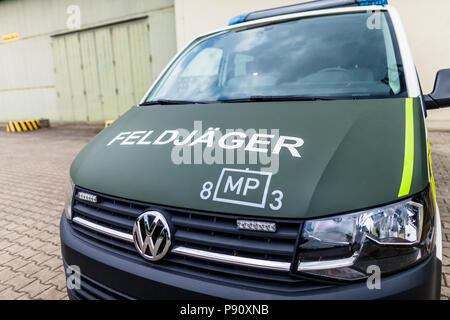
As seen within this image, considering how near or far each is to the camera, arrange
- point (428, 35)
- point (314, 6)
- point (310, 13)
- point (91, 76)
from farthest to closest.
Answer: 1. point (91, 76)
2. point (428, 35)
3. point (314, 6)
4. point (310, 13)

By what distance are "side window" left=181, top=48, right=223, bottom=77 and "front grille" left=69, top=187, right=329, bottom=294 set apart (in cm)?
139

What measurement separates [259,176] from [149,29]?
35.7 ft

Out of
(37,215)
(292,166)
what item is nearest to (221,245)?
(292,166)

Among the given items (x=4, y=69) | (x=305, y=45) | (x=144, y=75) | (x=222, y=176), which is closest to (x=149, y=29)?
(x=144, y=75)

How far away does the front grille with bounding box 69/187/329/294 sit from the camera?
123cm

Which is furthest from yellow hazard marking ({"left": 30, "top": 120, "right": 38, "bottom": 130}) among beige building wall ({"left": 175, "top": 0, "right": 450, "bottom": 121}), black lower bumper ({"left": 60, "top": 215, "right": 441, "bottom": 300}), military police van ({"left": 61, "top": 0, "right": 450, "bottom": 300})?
black lower bumper ({"left": 60, "top": 215, "right": 441, "bottom": 300})

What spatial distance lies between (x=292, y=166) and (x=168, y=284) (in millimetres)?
684

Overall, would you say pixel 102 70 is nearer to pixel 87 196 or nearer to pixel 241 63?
pixel 241 63

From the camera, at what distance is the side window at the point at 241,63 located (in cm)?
241

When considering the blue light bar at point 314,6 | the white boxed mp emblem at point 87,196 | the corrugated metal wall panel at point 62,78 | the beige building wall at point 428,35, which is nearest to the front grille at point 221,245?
the white boxed mp emblem at point 87,196

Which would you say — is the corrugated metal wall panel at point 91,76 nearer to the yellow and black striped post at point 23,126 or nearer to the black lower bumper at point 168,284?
the yellow and black striped post at point 23,126

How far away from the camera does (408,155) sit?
Answer: 1342 millimetres

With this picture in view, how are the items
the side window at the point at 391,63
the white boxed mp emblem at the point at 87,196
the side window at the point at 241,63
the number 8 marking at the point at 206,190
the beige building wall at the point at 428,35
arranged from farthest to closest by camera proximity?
1. the beige building wall at the point at 428,35
2. the side window at the point at 241,63
3. the side window at the point at 391,63
4. the white boxed mp emblem at the point at 87,196
5. the number 8 marking at the point at 206,190

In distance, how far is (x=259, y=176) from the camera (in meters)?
1.36
